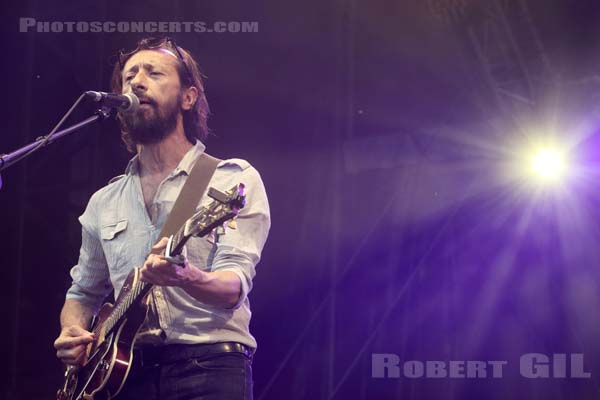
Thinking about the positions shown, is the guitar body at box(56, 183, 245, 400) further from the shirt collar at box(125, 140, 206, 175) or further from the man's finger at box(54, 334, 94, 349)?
the shirt collar at box(125, 140, 206, 175)

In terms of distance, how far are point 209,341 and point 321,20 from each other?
264 centimetres

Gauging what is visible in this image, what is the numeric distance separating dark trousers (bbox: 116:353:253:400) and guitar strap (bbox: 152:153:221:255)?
1.27ft

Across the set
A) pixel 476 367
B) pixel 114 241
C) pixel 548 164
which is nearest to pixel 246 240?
pixel 114 241

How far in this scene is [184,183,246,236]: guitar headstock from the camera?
1854mm

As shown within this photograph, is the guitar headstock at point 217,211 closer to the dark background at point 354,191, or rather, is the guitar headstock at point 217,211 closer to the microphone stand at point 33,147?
the microphone stand at point 33,147

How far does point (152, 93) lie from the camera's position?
2.62 meters

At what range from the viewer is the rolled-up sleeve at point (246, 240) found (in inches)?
84.8

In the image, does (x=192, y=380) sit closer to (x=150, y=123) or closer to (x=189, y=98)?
(x=150, y=123)

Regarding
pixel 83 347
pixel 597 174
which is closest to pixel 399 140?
pixel 597 174

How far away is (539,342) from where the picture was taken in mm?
4285

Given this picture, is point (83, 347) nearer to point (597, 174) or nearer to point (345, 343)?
point (345, 343)

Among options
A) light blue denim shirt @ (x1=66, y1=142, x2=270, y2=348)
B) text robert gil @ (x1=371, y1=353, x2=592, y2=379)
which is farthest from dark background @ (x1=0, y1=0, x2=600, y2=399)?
light blue denim shirt @ (x1=66, y1=142, x2=270, y2=348)

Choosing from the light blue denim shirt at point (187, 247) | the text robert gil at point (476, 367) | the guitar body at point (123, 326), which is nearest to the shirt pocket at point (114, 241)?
the light blue denim shirt at point (187, 247)

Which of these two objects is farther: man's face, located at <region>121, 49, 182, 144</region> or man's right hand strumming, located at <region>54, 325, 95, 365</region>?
man's face, located at <region>121, 49, 182, 144</region>
